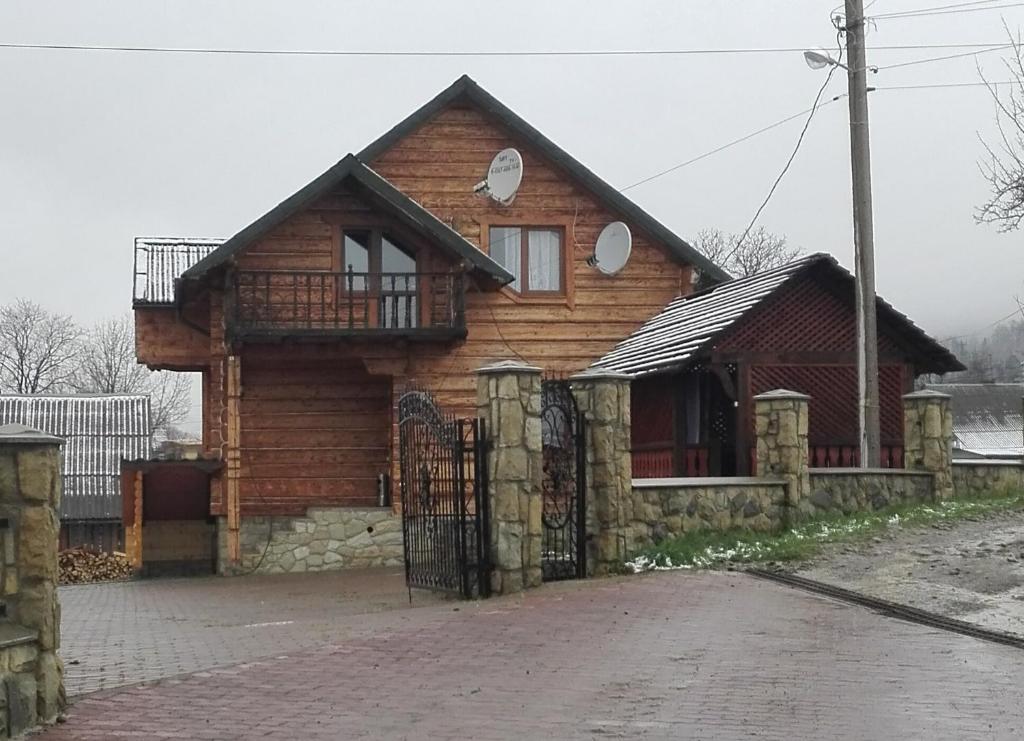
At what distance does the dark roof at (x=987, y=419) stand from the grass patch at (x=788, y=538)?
132 ft

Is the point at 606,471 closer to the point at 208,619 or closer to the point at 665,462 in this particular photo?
the point at 208,619

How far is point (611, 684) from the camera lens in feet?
27.7

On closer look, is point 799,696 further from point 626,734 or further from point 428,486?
point 428,486

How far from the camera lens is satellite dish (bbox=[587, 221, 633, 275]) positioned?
23703 millimetres

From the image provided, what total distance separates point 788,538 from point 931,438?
3534mm

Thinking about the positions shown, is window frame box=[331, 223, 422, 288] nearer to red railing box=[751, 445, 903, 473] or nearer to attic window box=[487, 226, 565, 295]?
attic window box=[487, 226, 565, 295]

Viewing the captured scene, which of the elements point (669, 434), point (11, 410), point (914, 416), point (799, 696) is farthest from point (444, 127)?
point (11, 410)

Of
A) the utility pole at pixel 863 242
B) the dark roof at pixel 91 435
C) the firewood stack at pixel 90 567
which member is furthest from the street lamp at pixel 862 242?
the dark roof at pixel 91 435

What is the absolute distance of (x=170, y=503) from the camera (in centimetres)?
2316

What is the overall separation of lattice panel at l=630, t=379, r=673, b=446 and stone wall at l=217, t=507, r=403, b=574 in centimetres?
422

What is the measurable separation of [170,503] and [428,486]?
35.3ft

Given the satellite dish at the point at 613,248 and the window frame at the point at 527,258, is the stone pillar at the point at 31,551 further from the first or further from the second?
the satellite dish at the point at 613,248

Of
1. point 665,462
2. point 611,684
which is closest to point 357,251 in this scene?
point 665,462

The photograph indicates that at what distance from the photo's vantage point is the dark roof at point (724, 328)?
61.6 feet
